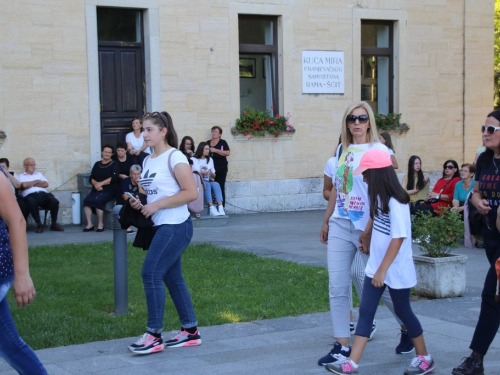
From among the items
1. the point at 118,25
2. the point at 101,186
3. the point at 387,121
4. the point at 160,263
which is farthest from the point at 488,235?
the point at 387,121

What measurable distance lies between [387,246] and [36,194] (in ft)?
33.7

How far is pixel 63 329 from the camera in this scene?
6.68 meters

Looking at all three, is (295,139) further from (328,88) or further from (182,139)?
(182,139)

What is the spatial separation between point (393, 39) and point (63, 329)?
14017 mm

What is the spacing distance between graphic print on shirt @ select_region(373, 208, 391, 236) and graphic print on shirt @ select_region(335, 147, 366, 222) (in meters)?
0.36

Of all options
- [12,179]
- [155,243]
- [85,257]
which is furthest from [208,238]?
[155,243]

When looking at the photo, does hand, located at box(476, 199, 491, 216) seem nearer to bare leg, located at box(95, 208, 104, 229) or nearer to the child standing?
the child standing

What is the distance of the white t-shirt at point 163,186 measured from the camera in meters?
6.00

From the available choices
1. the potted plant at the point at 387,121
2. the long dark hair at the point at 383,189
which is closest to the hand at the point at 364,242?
the long dark hair at the point at 383,189

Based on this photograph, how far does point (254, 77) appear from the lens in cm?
1752

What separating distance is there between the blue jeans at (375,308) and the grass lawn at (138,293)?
2101 millimetres

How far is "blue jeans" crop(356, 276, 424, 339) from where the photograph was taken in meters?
5.13

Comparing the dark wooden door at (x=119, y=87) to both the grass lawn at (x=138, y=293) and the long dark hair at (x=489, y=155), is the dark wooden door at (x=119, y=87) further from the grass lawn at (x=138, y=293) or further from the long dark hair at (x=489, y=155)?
the long dark hair at (x=489, y=155)

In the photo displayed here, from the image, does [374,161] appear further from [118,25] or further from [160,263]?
[118,25]
